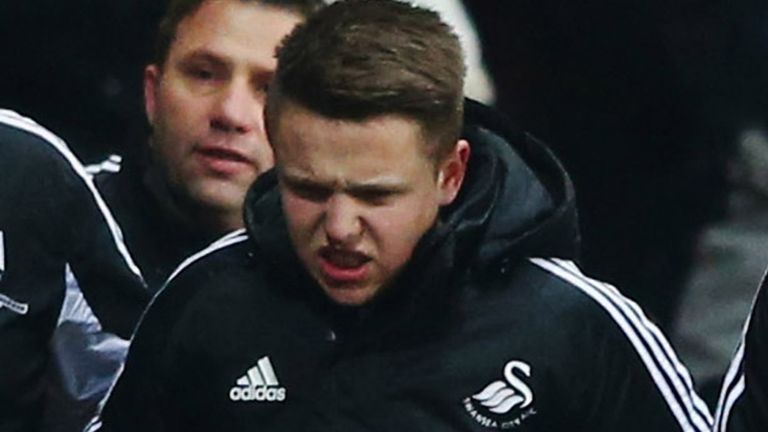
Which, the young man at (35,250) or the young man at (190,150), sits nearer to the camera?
the young man at (35,250)

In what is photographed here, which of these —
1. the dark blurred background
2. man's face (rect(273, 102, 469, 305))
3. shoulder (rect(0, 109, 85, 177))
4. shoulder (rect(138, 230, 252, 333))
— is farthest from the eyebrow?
the dark blurred background

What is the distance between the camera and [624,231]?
4.00 metres

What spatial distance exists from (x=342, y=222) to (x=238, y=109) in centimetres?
68

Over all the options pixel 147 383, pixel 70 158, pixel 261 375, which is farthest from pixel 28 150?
pixel 261 375

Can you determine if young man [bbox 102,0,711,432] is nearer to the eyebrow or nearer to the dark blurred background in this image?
the eyebrow

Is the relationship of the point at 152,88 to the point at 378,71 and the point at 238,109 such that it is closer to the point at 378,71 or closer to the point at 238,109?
the point at 238,109

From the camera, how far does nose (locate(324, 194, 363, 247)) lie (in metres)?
2.79

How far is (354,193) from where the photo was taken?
281 cm

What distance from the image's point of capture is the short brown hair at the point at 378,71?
282 cm

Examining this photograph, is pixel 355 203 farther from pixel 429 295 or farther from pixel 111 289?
pixel 111 289

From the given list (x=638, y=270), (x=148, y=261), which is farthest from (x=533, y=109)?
(x=148, y=261)

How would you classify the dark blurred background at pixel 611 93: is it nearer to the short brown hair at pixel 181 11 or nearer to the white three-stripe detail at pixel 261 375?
the short brown hair at pixel 181 11

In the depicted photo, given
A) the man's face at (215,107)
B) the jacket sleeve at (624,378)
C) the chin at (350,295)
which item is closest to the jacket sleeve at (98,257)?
the man's face at (215,107)

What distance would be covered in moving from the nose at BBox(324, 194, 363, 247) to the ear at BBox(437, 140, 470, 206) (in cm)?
13
